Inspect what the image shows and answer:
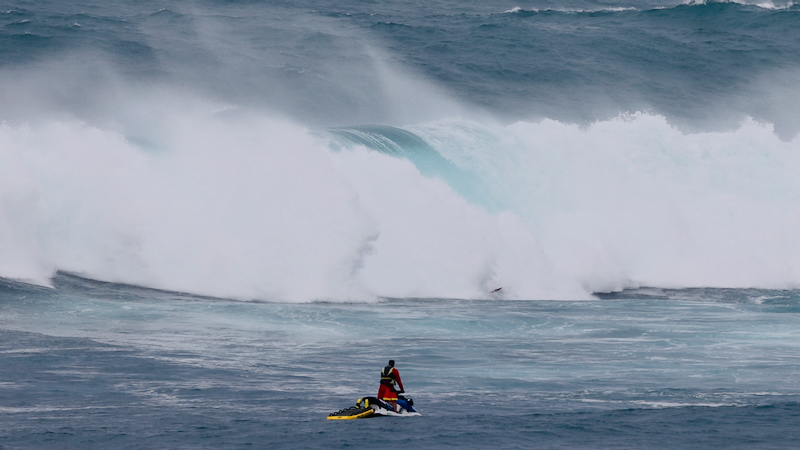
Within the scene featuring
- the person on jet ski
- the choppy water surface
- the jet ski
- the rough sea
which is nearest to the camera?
the choppy water surface

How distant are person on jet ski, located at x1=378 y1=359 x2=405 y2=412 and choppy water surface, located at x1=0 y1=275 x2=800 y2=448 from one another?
0.44 metres

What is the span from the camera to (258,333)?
26062 millimetres

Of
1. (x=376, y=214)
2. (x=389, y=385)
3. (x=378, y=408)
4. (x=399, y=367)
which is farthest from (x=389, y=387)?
(x=376, y=214)

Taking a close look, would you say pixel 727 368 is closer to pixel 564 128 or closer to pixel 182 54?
pixel 564 128

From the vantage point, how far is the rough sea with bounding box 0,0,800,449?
2017 centimetres

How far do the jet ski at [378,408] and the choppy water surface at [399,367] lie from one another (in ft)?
0.77

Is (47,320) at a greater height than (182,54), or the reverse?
(182,54)

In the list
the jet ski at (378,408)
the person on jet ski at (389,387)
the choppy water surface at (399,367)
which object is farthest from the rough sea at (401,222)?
the person on jet ski at (389,387)

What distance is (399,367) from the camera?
23125mm

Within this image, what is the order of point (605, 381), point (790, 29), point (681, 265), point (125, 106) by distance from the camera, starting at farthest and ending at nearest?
point (790, 29) < point (125, 106) < point (681, 265) < point (605, 381)

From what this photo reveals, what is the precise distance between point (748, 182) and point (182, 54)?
25692 mm

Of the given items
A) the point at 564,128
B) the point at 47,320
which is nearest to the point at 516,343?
the point at 47,320

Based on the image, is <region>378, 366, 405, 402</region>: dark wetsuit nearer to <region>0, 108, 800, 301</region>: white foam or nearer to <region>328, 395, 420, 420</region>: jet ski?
<region>328, 395, 420, 420</region>: jet ski

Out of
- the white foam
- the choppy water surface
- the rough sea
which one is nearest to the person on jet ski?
the choppy water surface
